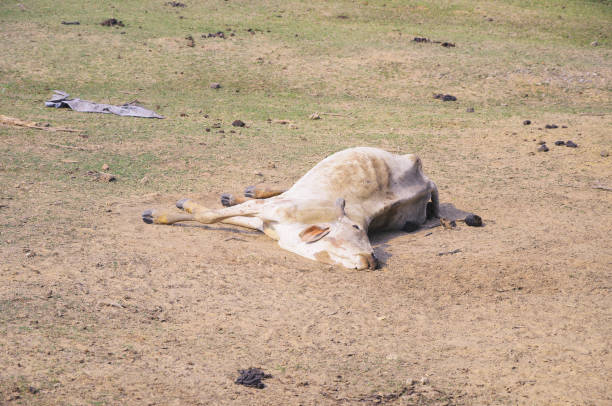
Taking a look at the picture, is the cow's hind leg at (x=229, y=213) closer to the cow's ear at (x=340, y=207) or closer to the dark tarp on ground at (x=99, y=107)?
the cow's ear at (x=340, y=207)

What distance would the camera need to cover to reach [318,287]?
5.02 metres

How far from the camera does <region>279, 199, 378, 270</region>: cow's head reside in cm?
539

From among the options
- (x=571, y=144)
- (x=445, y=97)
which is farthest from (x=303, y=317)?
(x=445, y=97)

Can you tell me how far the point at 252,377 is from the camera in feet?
12.0

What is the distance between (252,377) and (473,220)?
3689 mm

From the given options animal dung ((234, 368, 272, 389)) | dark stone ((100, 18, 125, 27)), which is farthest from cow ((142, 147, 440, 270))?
dark stone ((100, 18, 125, 27))

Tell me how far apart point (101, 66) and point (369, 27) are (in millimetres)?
7419

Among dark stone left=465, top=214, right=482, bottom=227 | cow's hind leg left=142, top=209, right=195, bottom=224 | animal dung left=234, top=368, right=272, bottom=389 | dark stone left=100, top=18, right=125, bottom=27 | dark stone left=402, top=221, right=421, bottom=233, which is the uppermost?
dark stone left=100, top=18, right=125, bottom=27

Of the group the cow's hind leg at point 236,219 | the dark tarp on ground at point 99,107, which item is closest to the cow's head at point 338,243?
the cow's hind leg at point 236,219

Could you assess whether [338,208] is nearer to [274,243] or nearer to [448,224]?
[274,243]

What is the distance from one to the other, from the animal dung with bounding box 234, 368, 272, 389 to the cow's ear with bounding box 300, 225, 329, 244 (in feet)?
6.53

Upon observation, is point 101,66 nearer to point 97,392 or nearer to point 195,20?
point 195,20

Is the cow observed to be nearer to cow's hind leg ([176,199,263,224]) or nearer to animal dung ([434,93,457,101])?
cow's hind leg ([176,199,263,224])

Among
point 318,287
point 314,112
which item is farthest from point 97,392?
point 314,112
